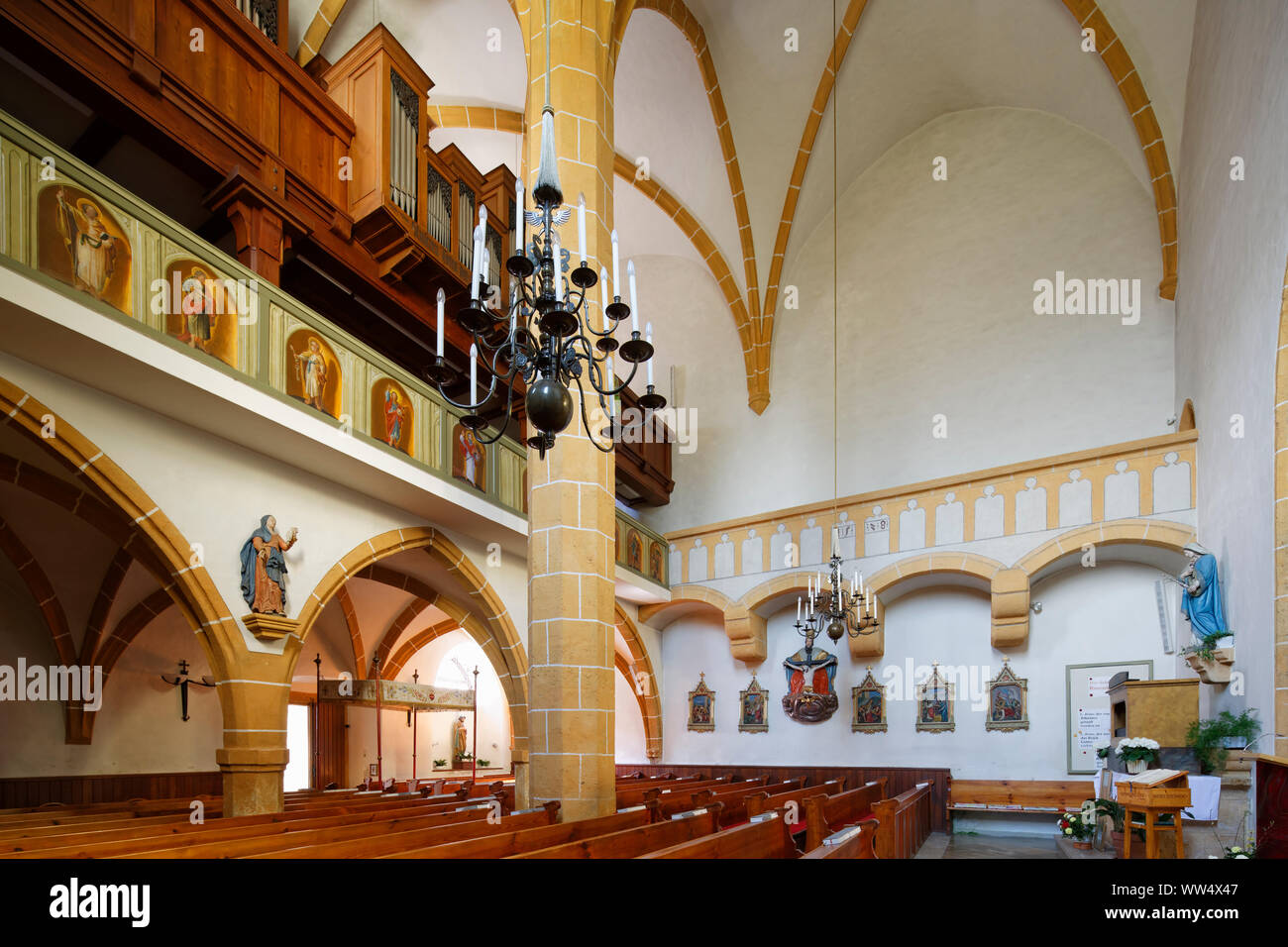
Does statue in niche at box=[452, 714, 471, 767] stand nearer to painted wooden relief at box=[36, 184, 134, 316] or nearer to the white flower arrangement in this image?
painted wooden relief at box=[36, 184, 134, 316]

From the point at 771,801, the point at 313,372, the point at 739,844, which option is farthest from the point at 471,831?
the point at 313,372

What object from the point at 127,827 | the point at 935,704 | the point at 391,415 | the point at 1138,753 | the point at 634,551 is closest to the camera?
the point at 127,827

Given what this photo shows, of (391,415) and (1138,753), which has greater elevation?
(391,415)

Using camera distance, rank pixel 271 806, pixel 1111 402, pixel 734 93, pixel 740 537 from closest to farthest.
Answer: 1. pixel 271 806
2. pixel 1111 402
3. pixel 734 93
4. pixel 740 537

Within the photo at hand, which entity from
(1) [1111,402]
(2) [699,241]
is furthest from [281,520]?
(1) [1111,402]

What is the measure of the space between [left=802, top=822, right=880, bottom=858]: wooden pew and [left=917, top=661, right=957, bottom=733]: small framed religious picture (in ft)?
26.6

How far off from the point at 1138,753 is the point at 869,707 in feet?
19.5

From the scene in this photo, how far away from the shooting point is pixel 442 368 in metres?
4.65

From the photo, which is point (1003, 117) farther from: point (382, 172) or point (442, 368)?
point (442, 368)

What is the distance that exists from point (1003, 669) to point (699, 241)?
8233 millimetres

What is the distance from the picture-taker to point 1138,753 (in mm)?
7223

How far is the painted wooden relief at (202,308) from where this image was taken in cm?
668

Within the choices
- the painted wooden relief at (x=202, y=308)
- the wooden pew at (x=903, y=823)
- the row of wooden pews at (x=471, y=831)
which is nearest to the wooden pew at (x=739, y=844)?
the row of wooden pews at (x=471, y=831)

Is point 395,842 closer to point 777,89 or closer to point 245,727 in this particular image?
point 245,727
